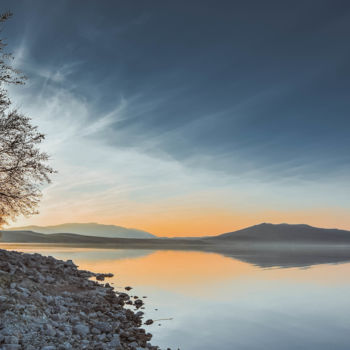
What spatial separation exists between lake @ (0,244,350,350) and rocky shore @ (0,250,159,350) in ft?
3.67

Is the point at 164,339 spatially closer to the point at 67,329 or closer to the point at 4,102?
the point at 67,329

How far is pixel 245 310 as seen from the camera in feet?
49.8

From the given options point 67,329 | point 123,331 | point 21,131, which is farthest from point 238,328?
point 21,131

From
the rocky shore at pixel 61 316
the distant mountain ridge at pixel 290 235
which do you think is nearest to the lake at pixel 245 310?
the rocky shore at pixel 61 316

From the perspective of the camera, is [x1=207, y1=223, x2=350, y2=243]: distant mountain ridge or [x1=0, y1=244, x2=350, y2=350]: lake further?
[x1=207, y1=223, x2=350, y2=243]: distant mountain ridge

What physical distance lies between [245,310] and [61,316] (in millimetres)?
8350

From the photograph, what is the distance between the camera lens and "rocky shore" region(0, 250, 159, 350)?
8.80 meters

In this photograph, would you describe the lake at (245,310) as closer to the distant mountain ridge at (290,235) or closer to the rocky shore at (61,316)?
the rocky shore at (61,316)

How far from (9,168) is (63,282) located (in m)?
6.32

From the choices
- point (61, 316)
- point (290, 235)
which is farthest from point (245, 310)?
point (290, 235)

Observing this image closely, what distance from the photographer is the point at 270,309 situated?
605 inches

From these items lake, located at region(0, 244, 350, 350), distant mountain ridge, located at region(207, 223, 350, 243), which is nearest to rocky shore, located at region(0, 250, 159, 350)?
lake, located at region(0, 244, 350, 350)

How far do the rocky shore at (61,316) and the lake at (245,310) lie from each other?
44.1 inches

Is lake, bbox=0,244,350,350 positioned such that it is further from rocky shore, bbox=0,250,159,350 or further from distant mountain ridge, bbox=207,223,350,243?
distant mountain ridge, bbox=207,223,350,243
